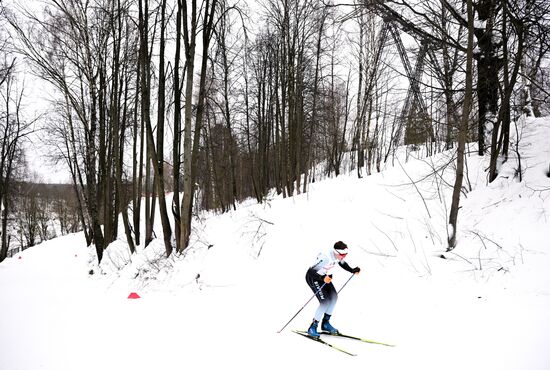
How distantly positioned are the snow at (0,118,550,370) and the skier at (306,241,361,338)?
0.41 m

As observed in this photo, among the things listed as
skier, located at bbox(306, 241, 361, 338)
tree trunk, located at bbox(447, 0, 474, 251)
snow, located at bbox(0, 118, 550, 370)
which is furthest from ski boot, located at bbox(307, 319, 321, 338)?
tree trunk, located at bbox(447, 0, 474, 251)

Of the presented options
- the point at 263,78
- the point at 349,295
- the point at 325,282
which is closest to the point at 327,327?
the point at 325,282

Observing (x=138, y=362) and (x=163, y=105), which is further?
(x=163, y=105)

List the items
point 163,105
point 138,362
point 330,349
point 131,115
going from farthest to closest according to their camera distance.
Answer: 1. point 131,115
2. point 163,105
3. point 330,349
4. point 138,362

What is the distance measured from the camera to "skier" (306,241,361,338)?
5.32 metres

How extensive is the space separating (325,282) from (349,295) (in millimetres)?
1529

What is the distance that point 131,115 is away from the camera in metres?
15.2

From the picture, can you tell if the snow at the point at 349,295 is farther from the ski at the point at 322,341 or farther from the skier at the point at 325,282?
the skier at the point at 325,282

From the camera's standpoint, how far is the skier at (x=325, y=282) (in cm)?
532

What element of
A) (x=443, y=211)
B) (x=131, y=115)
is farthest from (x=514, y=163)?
(x=131, y=115)

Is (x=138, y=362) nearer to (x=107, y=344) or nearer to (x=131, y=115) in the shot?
(x=107, y=344)

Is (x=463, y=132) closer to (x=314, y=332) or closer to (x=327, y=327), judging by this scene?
(x=327, y=327)

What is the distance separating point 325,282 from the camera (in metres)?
5.20

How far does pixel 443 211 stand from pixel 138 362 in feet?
23.0
